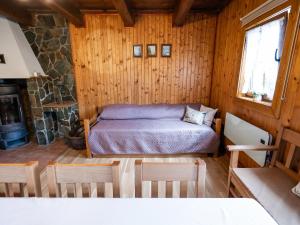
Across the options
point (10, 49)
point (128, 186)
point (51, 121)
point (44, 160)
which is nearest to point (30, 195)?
point (128, 186)

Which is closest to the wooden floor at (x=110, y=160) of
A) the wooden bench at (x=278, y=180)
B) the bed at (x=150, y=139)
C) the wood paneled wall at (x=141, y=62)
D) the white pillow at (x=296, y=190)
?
the bed at (x=150, y=139)

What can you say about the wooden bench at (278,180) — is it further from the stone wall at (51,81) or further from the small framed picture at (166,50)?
the stone wall at (51,81)

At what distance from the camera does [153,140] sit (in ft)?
9.32

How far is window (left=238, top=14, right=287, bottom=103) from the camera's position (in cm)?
193

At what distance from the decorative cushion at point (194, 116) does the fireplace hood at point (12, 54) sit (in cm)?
294

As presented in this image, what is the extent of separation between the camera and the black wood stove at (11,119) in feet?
10.3

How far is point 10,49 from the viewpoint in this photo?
3154 millimetres

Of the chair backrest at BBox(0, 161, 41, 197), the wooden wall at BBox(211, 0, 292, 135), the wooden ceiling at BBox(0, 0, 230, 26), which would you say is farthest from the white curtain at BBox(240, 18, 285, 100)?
the chair backrest at BBox(0, 161, 41, 197)

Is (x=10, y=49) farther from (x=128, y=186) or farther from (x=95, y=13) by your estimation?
(x=128, y=186)

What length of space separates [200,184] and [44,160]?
273 centimetres

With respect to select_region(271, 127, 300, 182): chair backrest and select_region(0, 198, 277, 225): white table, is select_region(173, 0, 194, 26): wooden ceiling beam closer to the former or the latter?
select_region(271, 127, 300, 182): chair backrest

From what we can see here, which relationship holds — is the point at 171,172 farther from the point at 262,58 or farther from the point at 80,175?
the point at 262,58

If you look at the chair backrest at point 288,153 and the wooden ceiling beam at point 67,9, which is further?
the wooden ceiling beam at point 67,9

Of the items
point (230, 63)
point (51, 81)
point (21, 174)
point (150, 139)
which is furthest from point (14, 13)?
point (230, 63)
